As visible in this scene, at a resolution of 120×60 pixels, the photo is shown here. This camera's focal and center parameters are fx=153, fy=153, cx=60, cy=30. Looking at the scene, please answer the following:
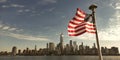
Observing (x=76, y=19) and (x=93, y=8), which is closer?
(x=93, y=8)

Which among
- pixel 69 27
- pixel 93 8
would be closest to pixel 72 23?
pixel 69 27

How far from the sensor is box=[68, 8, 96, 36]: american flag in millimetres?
10422

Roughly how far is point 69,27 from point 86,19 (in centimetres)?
132

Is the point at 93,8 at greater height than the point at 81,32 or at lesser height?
greater

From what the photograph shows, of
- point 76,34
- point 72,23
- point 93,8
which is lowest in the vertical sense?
point 76,34

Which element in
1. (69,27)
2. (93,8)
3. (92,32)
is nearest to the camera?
(93,8)

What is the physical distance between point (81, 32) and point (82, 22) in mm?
715

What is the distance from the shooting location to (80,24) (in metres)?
10.8

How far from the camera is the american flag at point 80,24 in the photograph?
1042 cm

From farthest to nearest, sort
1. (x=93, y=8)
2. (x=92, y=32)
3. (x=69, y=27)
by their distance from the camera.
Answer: (x=69, y=27) → (x=92, y=32) → (x=93, y=8)

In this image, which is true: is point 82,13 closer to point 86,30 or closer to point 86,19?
point 86,19

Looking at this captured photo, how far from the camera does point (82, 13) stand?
10.7 m

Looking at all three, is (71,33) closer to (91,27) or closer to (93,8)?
(91,27)

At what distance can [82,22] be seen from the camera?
10828 millimetres
